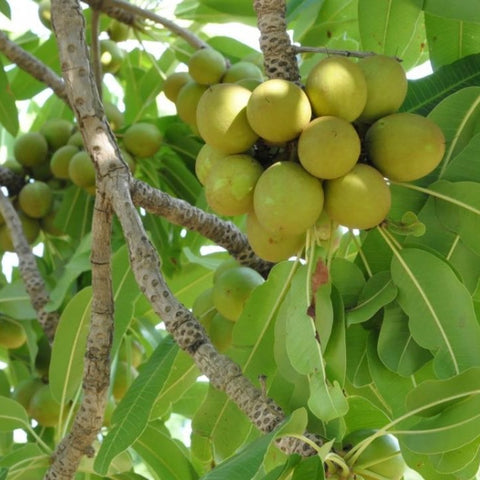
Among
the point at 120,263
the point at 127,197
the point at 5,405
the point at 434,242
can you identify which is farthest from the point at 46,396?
the point at 434,242

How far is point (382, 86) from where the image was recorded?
131cm

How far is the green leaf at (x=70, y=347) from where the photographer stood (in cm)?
173

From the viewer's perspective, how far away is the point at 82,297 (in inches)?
67.7

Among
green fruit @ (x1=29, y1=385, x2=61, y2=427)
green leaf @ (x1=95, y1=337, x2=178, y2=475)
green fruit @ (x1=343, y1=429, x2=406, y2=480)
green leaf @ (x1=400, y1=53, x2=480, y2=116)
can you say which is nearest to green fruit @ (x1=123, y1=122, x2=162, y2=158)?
green fruit @ (x1=29, y1=385, x2=61, y2=427)

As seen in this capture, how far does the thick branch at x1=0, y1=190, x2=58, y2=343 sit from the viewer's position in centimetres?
217

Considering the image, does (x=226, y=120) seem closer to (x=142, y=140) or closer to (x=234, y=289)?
(x=234, y=289)

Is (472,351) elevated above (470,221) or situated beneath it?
situated beneath

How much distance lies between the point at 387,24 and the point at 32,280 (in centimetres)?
106

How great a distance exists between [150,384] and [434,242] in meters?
0.57

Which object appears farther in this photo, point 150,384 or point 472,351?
point 150,384

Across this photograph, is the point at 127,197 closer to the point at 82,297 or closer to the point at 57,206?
the point at 82,297

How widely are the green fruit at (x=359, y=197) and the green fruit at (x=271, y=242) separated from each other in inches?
3.7

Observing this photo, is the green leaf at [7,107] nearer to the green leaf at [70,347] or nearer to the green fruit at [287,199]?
the green leaf at [70,347]

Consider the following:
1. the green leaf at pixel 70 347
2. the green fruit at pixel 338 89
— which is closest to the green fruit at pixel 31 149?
the green leaf at pixel 70 347
